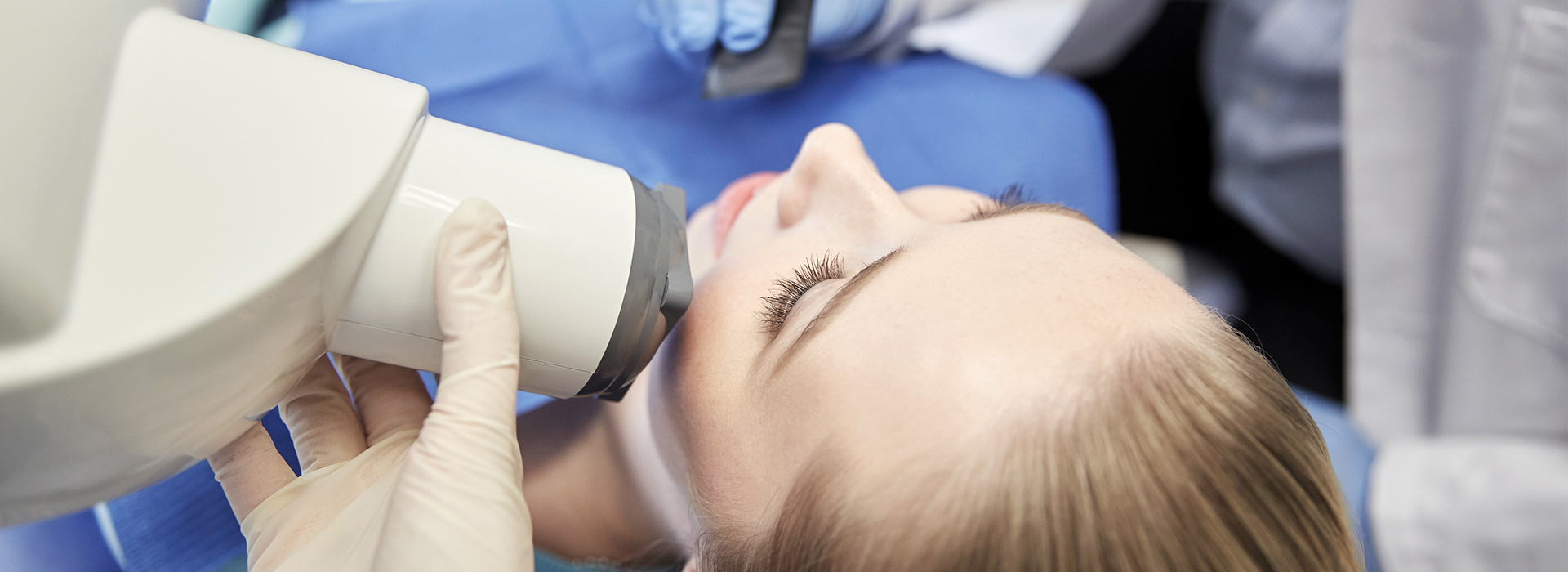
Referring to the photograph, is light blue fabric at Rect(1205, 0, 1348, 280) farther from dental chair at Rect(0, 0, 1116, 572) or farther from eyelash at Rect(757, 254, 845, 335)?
eyelash at Rect(757, 254, 845, 335)

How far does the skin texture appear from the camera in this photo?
0.44 metres

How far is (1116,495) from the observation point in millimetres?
427

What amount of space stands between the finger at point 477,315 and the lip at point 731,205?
257mm

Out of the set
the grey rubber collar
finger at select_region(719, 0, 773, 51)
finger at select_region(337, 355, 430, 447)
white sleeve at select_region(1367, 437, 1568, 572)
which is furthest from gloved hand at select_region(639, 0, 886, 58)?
white sleeve at select_region(1367, 437, 1568, 572)

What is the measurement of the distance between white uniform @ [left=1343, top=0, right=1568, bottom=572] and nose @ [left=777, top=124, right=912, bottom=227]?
31.5 inches

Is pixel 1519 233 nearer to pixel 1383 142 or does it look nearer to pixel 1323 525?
pixel 1383 142

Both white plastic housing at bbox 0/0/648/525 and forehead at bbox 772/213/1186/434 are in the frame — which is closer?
white plastic housing at bbox 0/0/648/525

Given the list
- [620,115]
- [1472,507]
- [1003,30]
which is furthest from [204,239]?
[1472,507]

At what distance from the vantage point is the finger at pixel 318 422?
1.81ft

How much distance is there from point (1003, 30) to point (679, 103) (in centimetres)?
54

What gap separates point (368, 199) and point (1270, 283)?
154 centimetres

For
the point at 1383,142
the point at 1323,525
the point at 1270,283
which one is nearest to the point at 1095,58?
the point at 1383,142

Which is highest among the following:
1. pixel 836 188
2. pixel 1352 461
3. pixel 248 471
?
pixel 836 188

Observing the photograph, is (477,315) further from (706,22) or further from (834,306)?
(706,22)
